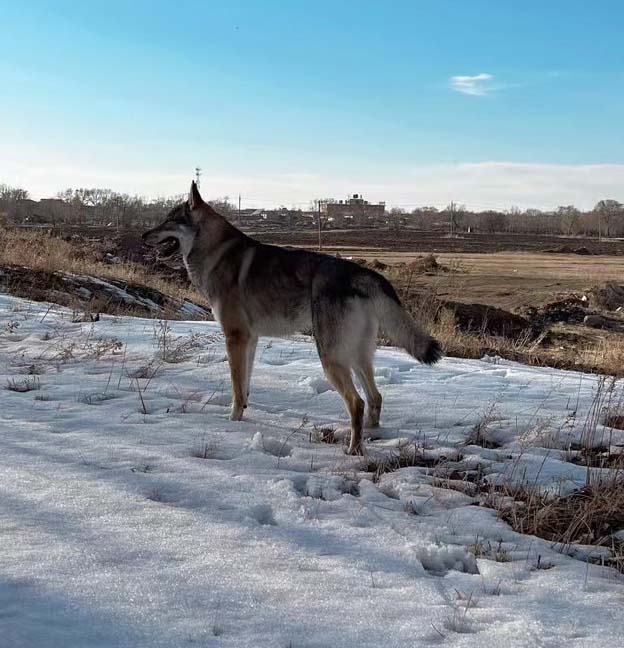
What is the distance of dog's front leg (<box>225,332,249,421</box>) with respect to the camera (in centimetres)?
539

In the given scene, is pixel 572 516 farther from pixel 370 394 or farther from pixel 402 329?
pixel 370 394

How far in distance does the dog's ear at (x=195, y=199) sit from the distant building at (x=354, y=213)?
4000 inches

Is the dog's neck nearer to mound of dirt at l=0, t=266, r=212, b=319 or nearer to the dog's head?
the dog's head

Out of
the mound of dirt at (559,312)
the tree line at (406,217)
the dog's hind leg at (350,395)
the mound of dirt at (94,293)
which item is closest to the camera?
the dog's hind leg at (350,395)

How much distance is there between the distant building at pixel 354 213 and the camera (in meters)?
114

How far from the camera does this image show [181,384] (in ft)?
20.2

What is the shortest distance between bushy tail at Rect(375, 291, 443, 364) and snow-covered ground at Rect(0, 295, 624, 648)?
0.59m

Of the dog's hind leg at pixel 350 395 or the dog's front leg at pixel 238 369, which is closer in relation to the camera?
the dog's hind leg at pixel 350 395

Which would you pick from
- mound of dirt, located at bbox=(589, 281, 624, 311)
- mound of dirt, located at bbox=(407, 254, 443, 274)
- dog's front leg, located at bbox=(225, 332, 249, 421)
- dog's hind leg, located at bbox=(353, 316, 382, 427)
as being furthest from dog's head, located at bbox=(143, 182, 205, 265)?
mound of dirt, located at bbox=(407, 254, 443, 274)

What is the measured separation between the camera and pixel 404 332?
502 centimetres

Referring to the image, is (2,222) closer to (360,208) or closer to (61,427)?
(61,427)

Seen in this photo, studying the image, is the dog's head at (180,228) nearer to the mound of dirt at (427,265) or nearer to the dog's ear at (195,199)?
the dog's ear at (195,199)

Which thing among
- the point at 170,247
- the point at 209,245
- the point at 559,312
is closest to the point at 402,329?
the point at 209,245

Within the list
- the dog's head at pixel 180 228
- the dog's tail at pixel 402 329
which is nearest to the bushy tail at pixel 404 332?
the dog's tail at pixel 402 329
